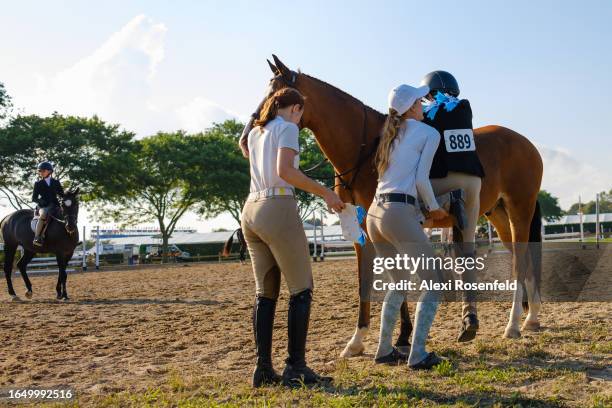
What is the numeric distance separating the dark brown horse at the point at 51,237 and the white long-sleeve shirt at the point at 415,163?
29.6 feet

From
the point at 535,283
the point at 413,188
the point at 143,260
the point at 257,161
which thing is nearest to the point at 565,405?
the point at 413,188

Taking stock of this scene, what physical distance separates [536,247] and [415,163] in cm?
316

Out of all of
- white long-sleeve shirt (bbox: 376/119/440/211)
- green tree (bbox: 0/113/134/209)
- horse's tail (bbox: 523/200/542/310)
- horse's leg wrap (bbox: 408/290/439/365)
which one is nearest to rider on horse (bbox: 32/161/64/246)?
horse's tail (bbox: 523/200/542/310)

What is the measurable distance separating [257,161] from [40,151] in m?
32.4

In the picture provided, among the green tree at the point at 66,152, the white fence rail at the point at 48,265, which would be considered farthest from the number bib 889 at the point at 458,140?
the green tree at the point at 66,152

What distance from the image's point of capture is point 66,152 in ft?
109

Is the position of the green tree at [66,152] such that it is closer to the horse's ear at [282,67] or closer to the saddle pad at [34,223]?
the saddle pad at [34,223]

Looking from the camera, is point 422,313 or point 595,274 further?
point 595,274

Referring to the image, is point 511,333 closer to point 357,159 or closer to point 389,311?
point 389,311

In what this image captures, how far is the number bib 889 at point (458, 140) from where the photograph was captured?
5.25 m

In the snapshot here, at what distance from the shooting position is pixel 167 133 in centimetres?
4200

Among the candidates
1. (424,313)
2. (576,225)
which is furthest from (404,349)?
(576,225)

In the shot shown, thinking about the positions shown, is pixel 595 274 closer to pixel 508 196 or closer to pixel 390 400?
pixel 508 196

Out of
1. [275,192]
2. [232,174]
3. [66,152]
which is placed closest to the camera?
[275,192]
